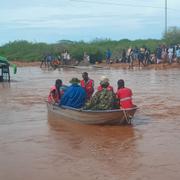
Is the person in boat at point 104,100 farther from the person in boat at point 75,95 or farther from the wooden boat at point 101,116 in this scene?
the person in boat at point 75,95

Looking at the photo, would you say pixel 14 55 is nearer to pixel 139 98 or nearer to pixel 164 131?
pixel 139 98

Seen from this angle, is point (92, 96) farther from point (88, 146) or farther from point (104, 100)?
point (88, 146)

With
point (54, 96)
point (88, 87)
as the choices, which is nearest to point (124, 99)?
point (88, 87)

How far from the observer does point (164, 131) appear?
1345cm

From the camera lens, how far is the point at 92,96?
46.1ft

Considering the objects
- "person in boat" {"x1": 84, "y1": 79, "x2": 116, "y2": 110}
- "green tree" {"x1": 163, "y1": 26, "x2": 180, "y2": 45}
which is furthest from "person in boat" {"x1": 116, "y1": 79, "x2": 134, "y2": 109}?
"green tree" {"x1": 163, "y1": 26, "x2": 180, "y2": 45}

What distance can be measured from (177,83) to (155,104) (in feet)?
27.5

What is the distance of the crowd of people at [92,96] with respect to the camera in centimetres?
1355

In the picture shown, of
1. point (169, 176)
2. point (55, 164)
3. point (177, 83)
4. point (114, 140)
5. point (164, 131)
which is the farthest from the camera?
point (177, 83)

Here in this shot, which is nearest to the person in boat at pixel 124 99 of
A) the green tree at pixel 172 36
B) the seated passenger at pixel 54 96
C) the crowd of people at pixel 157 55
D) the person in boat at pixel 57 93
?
the person in boat at pixel 57 93

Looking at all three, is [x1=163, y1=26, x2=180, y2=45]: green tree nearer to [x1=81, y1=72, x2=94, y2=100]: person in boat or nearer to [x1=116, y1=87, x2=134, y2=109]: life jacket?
[x1=81, y1=72, x2=94, y2=100]: person in boat

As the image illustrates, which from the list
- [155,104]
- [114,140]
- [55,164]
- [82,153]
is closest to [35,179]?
[55,164]

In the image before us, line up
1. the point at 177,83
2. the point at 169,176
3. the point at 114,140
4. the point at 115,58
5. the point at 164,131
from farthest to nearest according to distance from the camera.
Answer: the point at 115,58 < the point at 177,83 < the point at 164,131 < the point at 114,140 < the point at 169,176

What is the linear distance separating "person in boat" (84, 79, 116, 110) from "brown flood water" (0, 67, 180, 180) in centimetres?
59
